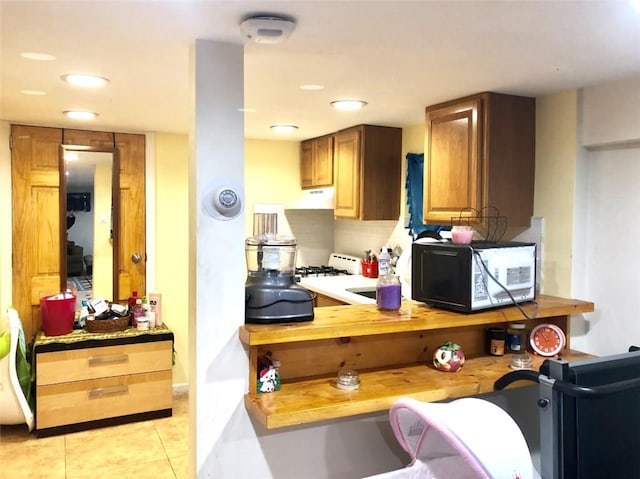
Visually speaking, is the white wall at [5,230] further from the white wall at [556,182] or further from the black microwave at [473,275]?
the white wall at [556,182]

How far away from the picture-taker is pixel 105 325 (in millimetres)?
3678

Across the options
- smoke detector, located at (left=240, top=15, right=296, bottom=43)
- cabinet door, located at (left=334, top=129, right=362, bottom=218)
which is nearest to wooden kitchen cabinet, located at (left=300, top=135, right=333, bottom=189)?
cabinet door, located at (left=334, top=129, right=362, bottom=218)

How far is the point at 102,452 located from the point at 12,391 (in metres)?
0.71

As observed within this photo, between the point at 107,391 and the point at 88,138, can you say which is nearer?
the point at 107,391

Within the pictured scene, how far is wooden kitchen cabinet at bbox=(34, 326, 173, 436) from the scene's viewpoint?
137 inches

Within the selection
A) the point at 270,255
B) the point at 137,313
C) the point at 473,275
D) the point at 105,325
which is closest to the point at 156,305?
the point at 137,313

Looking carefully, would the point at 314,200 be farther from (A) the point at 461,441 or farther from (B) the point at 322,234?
(A) the point at 461,441

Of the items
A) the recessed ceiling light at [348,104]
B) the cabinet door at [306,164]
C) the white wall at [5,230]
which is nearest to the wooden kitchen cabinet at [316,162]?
the cabinet door at [306,164]

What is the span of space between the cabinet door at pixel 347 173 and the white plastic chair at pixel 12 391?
2360mm

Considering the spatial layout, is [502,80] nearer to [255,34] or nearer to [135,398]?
[255,34]

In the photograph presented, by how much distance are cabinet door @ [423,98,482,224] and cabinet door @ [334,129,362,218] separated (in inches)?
32.2

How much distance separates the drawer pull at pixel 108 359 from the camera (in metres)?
3.59

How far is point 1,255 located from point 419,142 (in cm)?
308

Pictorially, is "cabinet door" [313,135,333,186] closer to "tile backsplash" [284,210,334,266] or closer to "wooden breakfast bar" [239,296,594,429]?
"tile backsplash" [284,210,334,266]
